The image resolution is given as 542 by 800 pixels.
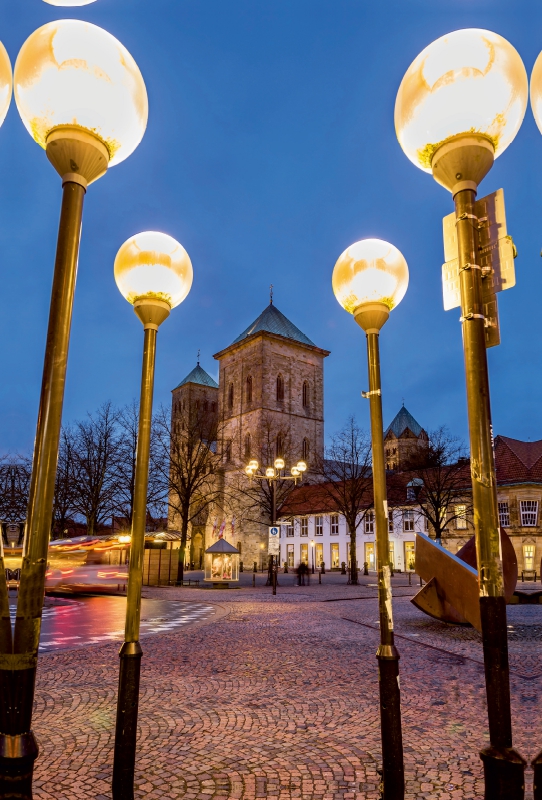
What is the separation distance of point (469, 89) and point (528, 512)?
43.2 m

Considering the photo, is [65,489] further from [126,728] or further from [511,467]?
[126,728]

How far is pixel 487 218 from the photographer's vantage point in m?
2.93

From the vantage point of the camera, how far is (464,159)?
2.90 meters

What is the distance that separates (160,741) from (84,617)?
37.8 ft

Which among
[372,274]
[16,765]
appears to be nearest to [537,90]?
[372,274]

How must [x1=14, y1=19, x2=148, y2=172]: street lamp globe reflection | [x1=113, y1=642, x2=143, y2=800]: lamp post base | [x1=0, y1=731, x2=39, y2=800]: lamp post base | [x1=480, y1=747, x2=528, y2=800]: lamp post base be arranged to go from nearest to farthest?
[x1=0, y1=731, x2=39, y2=800]: lamp post base
[x1=480, y1=747, x2=528, y2=800]: lamp post base
[x1=14, y1=19, x2=148, y2=172]: street lamp globe reflection
[x1=113, y1=642, x2=143, y2=800]: lamp post base

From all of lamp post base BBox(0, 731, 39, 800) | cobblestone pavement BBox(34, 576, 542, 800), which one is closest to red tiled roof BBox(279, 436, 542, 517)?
cobblestone pavement BBox(34, 576, 542, 800)

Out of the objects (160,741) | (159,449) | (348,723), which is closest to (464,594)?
(348,723)

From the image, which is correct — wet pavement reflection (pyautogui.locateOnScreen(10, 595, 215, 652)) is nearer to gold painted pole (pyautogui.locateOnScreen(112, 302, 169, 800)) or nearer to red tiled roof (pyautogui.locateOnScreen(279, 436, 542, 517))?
gold painted pole (pyautogui.locateOnScreen(112, 302, 169, 800))

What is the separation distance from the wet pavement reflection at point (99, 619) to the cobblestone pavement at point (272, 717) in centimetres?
129

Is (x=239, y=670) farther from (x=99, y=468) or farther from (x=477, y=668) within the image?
(x=99, y=468)

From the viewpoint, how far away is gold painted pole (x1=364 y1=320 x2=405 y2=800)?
3.54 meters

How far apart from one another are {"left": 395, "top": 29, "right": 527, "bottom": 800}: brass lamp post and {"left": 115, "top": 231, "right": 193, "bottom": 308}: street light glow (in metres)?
1.96

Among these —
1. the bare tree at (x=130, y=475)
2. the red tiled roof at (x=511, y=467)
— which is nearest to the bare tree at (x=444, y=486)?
the red tiled roof at (x=511, y=467)
